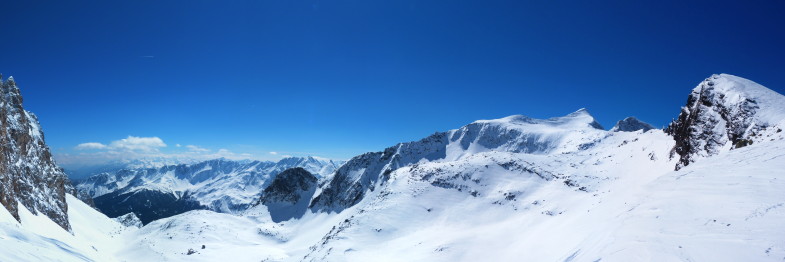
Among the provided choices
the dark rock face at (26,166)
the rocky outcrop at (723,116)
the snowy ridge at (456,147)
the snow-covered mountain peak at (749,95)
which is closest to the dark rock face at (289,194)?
the snowy ridge at (456,147)

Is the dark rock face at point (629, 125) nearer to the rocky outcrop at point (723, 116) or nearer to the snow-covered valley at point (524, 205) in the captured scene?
the snow-covered valley at point (524, 205)

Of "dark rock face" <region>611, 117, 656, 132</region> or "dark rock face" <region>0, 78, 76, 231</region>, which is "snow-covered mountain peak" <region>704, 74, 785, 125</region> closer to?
"dark rock face" <region>611, 117, 656, 132</region>

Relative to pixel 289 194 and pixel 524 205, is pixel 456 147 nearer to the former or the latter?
pixel 289 194

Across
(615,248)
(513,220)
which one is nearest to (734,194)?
(615,248)

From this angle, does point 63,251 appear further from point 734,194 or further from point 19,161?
point 19,161

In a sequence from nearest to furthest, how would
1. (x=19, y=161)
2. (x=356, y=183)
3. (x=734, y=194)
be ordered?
(x=734, y=194)
(x=19, y=161)
(x=356, y=183)

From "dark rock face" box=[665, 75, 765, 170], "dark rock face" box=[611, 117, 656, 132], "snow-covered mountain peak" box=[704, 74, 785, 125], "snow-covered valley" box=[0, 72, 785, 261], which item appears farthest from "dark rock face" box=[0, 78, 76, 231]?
"dark rock face" box=[611, 117, 656, 132]
